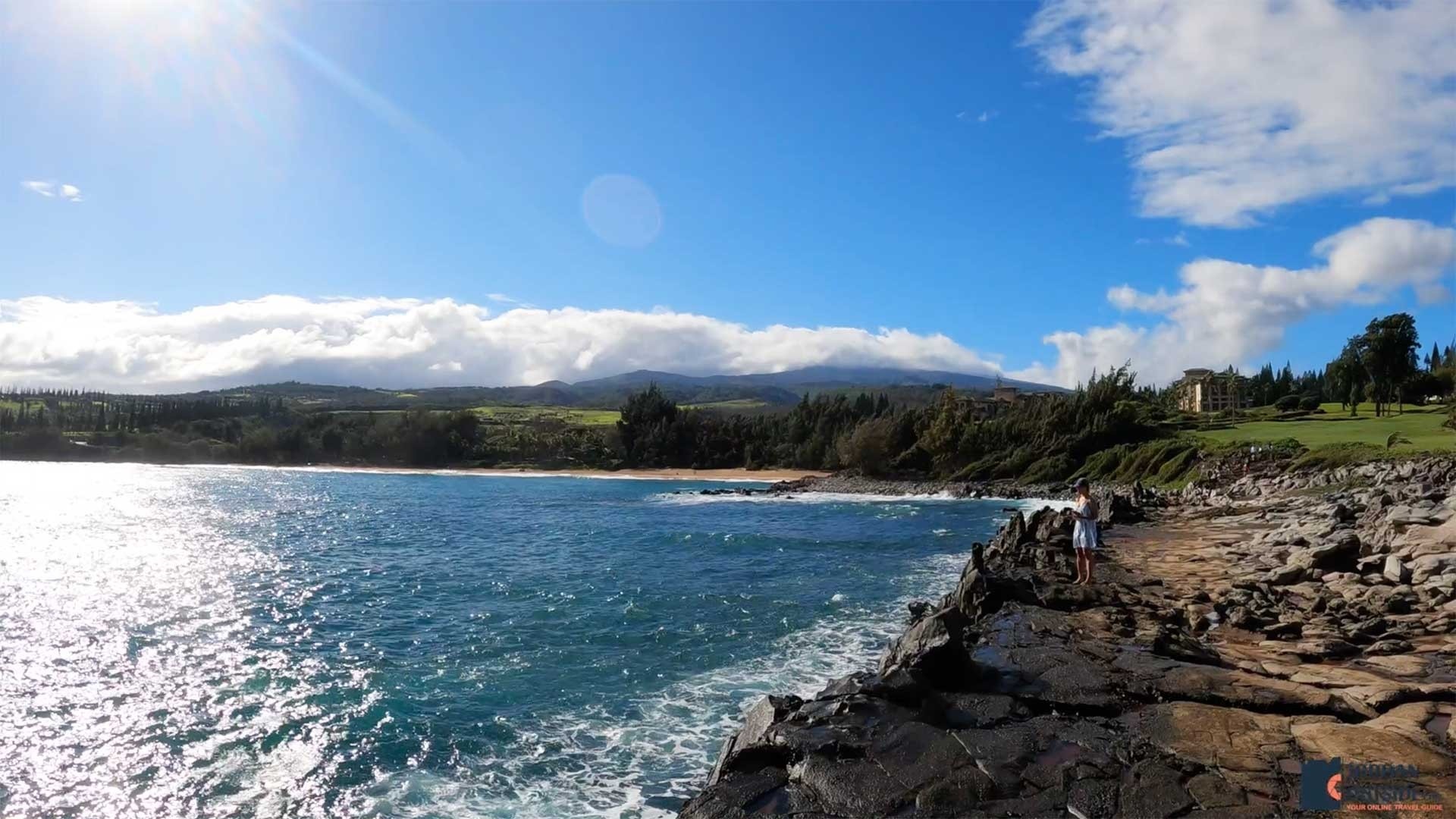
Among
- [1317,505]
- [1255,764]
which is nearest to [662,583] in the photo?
[1255,764]

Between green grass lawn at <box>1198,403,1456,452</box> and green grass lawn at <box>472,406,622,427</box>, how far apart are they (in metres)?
86.0

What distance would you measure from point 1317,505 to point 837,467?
66.2 meters

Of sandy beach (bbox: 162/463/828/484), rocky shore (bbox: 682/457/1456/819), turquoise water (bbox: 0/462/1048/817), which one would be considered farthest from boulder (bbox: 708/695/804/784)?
sandy beach (bbox: 162/463/828/484)

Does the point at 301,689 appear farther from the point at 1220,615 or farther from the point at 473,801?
the point at 1220,615

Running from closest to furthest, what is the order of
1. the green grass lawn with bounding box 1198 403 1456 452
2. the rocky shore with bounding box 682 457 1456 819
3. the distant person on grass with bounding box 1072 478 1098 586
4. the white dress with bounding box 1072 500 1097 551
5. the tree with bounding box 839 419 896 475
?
the rocky shore with bounding box 682 457 1456 819
the distant person on grass with bounding box 1072 478 1098 586
the white dress with bounding box 1072 500 1097 551
the green grass lawn with bounding box 1198 403 1456 452
the tree with bounding box 839 419 896 475

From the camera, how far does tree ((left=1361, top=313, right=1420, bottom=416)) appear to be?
5088cm

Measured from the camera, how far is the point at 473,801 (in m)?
8.41

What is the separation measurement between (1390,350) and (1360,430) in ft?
38.5

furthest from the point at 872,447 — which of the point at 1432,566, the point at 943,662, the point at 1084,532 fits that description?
the point at 943,662

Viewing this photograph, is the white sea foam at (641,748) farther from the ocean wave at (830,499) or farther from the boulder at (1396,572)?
the ocean wave at (830,499)

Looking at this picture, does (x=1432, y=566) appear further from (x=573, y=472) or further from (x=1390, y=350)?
(x=573, y=472)
